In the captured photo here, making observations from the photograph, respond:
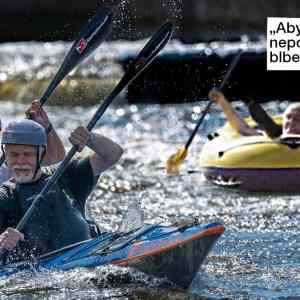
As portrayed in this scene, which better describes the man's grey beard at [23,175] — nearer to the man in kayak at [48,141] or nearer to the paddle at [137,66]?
the paddle at [137,66]

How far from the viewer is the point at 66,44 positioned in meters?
32.2

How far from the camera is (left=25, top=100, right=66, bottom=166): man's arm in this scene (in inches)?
343

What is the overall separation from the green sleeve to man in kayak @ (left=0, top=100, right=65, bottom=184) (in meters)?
0.79

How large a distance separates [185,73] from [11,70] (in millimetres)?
5545

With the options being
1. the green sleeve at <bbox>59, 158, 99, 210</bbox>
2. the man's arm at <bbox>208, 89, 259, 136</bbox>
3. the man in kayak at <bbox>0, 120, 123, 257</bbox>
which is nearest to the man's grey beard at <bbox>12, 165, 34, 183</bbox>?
the man in kayak at <bbox>0, 120, 123, 257</bbox>

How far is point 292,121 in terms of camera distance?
41.5 ft

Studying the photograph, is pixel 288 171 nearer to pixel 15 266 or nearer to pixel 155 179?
pixel 155 179

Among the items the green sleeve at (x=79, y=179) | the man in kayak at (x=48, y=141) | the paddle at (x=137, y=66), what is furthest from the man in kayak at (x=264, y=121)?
the green sleeve at (x=79, y=179)

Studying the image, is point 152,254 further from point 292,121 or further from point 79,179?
Answer: point 292,121

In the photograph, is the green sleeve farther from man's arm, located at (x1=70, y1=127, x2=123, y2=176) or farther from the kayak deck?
the kayak deck

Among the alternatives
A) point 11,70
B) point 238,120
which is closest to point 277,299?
point 238,120

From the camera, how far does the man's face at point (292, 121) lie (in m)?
12.6

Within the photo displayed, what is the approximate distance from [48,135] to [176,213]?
315 centimetres

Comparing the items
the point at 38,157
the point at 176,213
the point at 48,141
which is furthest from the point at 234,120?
the point at 38,157
